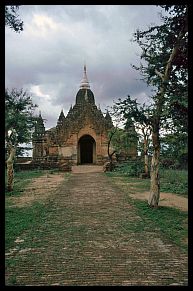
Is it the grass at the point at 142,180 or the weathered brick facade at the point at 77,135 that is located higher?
the weathered brick facade at the point at 77,135

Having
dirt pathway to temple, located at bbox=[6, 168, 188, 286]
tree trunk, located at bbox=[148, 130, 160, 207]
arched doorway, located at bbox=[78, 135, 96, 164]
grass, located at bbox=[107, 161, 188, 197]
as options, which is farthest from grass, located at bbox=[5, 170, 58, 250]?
arched doorway, located at bbox=[78, 135, 96, 164]

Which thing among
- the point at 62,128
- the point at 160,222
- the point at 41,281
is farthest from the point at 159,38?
the point at 62,128

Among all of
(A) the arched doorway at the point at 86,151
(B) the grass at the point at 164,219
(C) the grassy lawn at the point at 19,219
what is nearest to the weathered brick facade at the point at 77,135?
(A) the arched doorway at the point at 86,151

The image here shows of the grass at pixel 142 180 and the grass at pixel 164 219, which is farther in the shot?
the grass at pixel 142 180

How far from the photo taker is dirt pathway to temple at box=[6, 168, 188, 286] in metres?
4.80

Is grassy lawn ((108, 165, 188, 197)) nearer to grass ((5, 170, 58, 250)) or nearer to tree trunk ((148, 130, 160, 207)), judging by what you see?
tree trunk ((148, 130, 160, 207))

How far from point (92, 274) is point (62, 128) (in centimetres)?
2585

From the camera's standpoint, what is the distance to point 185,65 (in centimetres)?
513

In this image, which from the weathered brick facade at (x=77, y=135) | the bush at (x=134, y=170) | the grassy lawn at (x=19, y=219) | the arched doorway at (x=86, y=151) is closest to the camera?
the grassy lawn at (x=19, y=219)

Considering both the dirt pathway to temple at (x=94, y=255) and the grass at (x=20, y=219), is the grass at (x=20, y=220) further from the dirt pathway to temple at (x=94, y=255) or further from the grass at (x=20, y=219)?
the dirt pathway to temple at (x=94, y=255)

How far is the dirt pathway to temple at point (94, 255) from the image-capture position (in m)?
4.80

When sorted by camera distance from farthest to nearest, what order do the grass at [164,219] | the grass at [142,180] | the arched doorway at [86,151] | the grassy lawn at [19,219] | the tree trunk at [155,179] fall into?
the arched doorway at [86,151]
the grass at [142,180]
the tree trunk at [155,179]
the grassy lawn at [19,219]
the grass at [164,219]

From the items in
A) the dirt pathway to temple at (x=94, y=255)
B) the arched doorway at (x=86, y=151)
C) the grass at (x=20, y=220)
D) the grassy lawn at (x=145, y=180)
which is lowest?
the dirt pathway to temple at (x=94, y=255)
